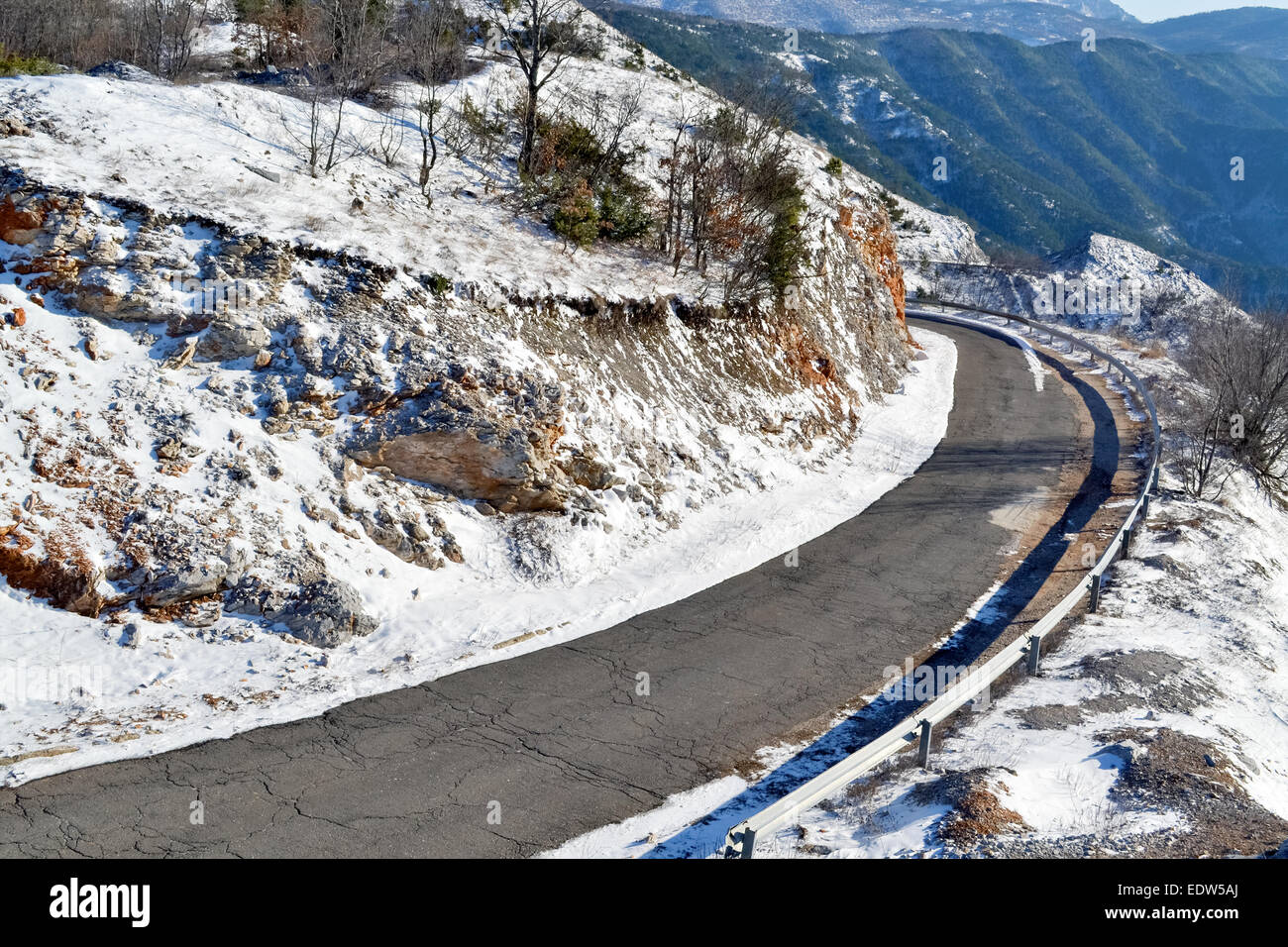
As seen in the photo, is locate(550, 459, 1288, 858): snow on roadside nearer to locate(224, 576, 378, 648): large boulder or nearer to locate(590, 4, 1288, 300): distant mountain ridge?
locate(224, 576, 378, 648): large boulder

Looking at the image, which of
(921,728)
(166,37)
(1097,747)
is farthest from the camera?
(166,37)

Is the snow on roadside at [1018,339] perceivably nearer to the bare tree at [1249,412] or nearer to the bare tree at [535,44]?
the bare tree at [1249,412]

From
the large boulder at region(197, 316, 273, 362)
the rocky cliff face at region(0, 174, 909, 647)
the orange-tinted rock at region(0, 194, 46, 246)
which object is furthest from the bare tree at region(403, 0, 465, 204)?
the orange-tinted rock at region(0, 194, 46, 246)

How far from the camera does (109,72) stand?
59.7 ft

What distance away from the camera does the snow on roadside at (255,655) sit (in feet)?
26.6

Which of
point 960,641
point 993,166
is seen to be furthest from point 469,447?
point 993,166

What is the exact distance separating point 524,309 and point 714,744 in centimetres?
987

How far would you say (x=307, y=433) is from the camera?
39.8 ft

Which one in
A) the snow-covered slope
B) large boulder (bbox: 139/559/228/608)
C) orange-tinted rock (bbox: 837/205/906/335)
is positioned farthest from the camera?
orange-tinted rock (bbox: 837/205/906/335)

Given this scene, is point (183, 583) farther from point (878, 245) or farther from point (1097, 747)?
point (878, 245)

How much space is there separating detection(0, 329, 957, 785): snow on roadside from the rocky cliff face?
0.41 m

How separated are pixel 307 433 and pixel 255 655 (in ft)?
12.4

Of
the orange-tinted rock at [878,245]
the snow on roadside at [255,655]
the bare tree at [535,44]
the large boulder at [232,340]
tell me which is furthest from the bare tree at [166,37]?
the orange-tinted rock at [878,245]

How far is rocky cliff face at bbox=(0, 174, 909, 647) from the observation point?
9.98m
